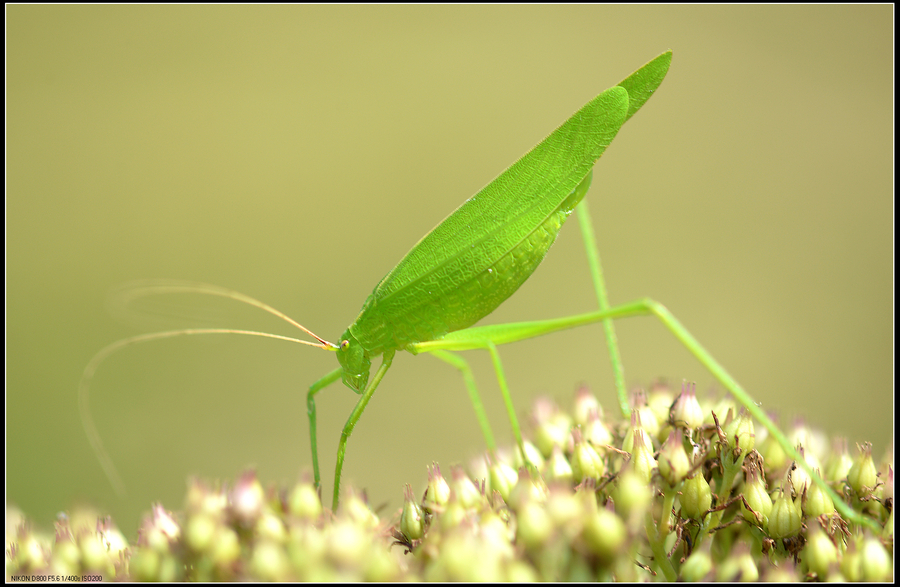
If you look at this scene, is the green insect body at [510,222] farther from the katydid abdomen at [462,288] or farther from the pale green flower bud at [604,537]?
the pale green flower bud at [604,537]

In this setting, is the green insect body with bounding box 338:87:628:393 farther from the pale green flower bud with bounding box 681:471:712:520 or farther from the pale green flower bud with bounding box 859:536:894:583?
the pale green flower bud with bounding box 859:536:894:583

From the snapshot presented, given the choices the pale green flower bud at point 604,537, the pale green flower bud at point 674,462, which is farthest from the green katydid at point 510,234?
the pale green flower bud at point 604,537

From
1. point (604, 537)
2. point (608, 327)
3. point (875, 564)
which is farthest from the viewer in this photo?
point (608, 327)

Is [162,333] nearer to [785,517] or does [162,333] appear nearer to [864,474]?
[785,517]

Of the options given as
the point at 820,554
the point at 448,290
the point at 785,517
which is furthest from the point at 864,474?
the point at 448,290

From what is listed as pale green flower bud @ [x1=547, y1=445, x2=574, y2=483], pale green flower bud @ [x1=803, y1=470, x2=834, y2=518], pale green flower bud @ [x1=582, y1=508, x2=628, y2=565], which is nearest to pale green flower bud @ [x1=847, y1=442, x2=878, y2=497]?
pale green flower bud @ [x1=803, y1=470, x2=834, y2=518]
